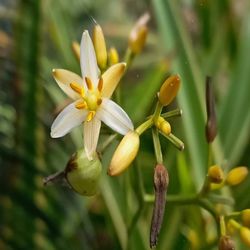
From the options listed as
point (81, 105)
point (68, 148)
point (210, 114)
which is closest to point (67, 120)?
point (81, 105)

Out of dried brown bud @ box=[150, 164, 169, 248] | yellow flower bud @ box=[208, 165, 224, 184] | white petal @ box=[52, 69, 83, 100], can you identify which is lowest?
yellow flower bud @ box=[208, 165, 224, 184]

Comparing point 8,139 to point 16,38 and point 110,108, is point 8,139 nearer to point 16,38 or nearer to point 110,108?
point 16,38

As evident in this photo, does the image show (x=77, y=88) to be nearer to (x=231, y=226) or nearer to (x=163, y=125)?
(x=163, y=125)

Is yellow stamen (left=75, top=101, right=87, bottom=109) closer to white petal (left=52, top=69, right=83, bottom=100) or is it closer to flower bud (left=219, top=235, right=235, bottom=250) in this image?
white petal (left=52, top=69, right=83, bottom=100)

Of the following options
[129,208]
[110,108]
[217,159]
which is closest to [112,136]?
[110,108]

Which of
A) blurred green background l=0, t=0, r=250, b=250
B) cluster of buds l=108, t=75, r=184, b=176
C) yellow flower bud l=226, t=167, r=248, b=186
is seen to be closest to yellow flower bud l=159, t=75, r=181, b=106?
cluster of buds l=108, t=75, r=184, b=176
